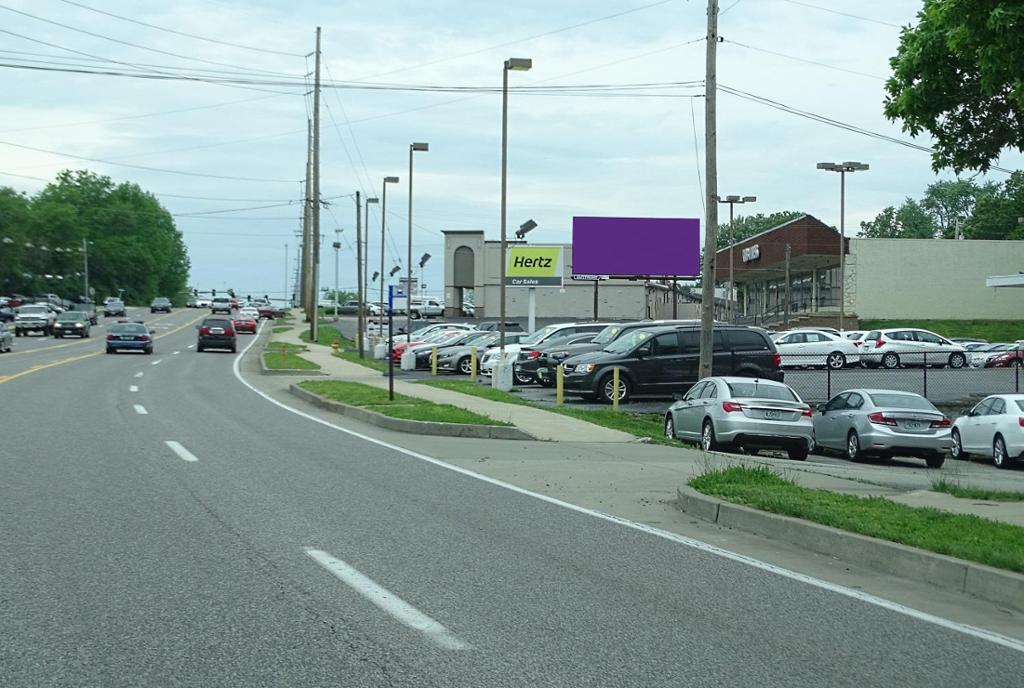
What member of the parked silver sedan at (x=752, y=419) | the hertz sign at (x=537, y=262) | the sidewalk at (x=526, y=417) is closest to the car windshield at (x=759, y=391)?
the parked silver sedan at (x=752, y=419)

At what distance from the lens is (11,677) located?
19.3ft

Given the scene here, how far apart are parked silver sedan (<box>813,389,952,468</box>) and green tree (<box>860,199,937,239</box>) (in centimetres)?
13583

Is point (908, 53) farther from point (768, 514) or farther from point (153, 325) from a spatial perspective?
point (153, 325)

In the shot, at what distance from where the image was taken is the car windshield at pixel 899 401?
2317 centimetres

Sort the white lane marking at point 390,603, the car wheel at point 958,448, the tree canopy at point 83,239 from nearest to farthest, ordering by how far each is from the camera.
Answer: the white lane marking at point 390,603 → the car wheel at point 958,448 → the tree canopy at point 83,239

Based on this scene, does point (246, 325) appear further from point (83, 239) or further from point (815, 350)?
point (83, 239)

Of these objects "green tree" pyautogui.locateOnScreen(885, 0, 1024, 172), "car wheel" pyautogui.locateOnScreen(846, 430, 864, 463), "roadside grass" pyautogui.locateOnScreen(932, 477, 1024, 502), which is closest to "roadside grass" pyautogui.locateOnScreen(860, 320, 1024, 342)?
"car wheel" pyautogui.locateOnScreen(846, 430, 864, 463)

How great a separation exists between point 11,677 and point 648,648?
3242 mm

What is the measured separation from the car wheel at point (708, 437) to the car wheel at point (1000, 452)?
5829 mm

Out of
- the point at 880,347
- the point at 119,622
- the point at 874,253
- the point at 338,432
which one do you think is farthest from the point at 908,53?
the point at 874,253

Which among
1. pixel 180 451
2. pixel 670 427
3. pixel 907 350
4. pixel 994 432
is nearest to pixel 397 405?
pixel 670 427

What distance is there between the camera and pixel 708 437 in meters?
21.3

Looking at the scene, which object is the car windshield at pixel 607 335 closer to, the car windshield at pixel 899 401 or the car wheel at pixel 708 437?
the car windshield at pixel 899 401

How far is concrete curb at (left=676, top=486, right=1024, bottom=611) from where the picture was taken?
27.1 feet
